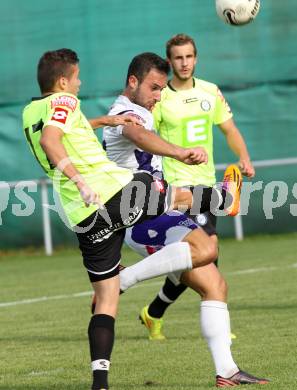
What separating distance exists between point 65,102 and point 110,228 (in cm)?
72

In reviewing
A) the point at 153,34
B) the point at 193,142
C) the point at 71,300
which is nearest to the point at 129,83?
the point at 193,142

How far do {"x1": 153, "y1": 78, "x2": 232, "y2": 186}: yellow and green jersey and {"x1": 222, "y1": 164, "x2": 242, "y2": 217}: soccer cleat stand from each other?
64.6 inches

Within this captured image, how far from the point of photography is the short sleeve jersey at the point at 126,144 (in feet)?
23.3

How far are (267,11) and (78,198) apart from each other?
10348 mm

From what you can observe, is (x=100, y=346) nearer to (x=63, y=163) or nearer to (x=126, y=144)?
(x=63, y=163)

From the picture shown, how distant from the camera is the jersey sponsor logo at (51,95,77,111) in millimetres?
5918

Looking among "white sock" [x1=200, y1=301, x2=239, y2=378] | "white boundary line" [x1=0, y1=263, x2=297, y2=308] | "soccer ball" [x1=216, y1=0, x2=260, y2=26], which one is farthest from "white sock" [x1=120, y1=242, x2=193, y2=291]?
"white boundary line" [x1=0, y1=263, x2=297, y2=308]

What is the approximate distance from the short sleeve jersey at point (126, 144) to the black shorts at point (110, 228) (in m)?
0.74

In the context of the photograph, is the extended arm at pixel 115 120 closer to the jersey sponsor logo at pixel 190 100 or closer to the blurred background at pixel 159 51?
the jersey sponsor logo at pixel 190 100

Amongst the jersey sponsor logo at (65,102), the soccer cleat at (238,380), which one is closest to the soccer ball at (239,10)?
the jersey sponsor logo at (65,102)

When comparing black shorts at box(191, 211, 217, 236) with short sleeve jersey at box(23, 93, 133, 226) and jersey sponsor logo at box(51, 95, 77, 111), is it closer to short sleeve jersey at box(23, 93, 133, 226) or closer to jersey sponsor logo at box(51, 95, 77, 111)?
short sleeve jersey at box(23, 93, 133, 226)

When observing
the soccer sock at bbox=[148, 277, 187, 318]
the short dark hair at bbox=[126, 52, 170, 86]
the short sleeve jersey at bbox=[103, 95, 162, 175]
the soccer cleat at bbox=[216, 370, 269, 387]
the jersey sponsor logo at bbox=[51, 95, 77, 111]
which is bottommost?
the soccer cleat at bbox=[216, 370, 269, 387]

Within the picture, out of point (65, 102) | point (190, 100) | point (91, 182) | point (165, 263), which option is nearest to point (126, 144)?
point (165, 263)

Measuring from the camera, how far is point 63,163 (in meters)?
5.75
